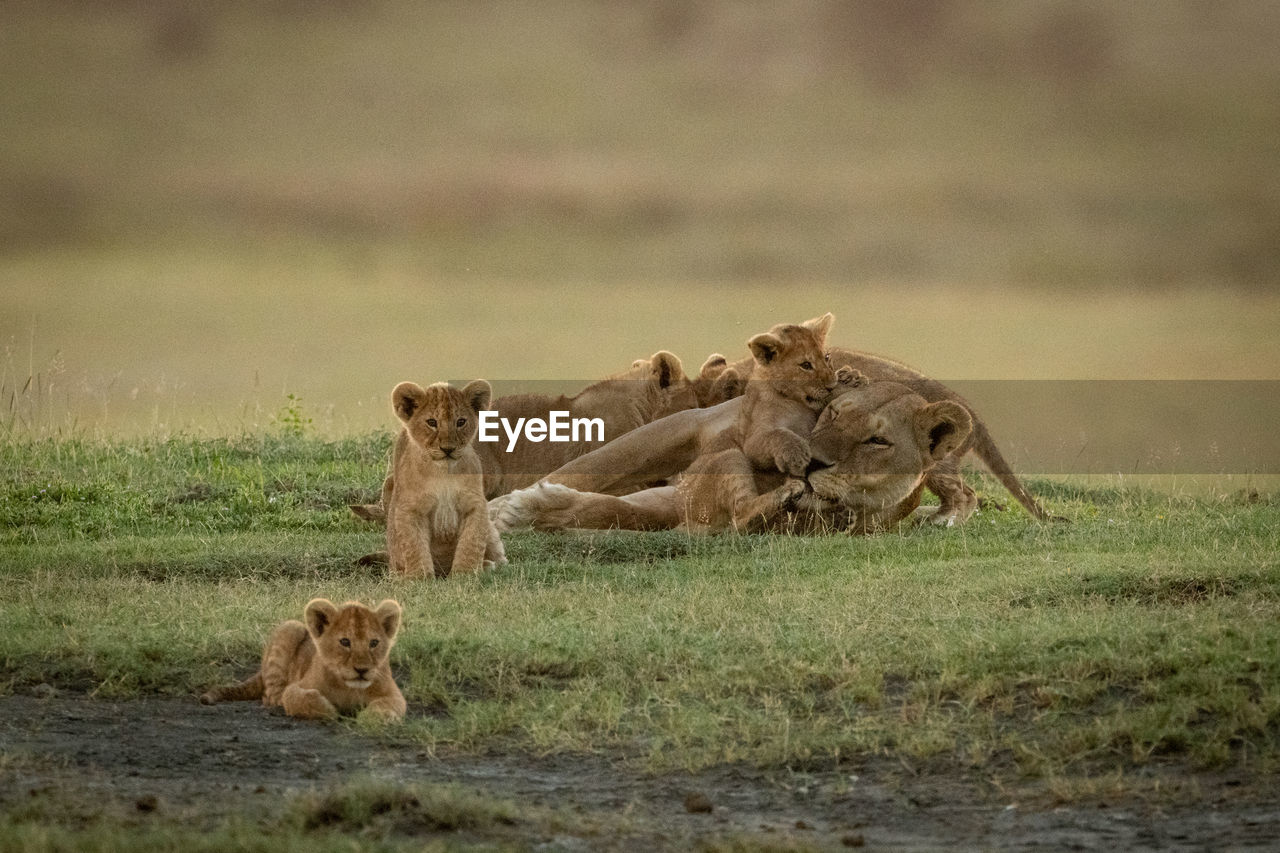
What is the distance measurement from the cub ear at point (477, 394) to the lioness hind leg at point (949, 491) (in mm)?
3831

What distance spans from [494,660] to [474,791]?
1.66 m

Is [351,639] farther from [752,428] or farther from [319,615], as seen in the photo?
[752,428]

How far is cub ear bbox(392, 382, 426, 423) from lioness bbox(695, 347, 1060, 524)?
3.42m

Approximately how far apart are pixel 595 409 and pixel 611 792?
26.8 ft

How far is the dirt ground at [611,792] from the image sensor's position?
511 centimetres

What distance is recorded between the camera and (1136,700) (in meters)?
6.32

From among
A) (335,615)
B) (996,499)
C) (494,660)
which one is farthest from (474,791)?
(996,499)

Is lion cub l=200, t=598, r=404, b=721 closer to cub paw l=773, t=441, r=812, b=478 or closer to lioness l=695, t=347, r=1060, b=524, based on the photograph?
cub paw l=773, t=441, r=812, b=478

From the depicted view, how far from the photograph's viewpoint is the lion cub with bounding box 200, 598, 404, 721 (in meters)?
6.42

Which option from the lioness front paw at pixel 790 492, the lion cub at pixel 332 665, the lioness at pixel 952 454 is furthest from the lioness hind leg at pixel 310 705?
the lioness at pixel 952 454

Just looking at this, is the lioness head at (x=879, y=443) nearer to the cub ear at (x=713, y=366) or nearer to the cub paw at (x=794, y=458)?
the cub paw at (x=794, y=458)

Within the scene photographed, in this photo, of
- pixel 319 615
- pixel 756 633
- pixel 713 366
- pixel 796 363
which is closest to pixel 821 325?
pixel 796 363

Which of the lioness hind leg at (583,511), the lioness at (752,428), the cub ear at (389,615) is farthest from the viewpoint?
the lioness hind leg at (583,511)

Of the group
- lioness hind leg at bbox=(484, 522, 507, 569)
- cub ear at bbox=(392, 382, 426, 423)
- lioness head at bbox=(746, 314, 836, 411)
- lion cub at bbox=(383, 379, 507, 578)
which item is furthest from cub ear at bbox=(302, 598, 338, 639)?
lioness head at bbox=(746, 314, 836, 411)
